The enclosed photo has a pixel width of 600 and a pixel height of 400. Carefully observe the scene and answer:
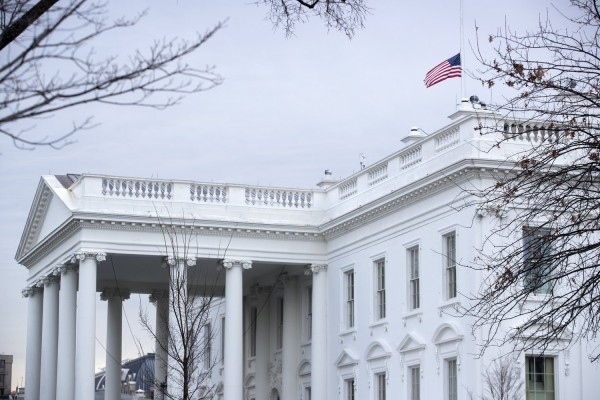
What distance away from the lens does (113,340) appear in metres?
57.4

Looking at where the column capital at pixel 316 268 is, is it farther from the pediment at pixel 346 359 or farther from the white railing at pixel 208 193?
the white railing at pixel 208 193

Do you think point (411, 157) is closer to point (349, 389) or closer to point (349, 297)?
point (349, 297)

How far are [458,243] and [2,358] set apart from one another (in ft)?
196

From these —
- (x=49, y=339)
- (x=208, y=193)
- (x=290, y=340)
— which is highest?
(x=208, y=193)

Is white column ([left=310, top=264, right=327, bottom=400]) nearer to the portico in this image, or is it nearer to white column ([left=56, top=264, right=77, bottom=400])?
the portico

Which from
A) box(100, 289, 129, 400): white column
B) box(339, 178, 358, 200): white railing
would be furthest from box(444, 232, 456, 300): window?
box(100, 289, 129, 400): white column

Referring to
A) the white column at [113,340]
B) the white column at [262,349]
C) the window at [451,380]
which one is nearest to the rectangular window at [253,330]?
the white column at [262,349]

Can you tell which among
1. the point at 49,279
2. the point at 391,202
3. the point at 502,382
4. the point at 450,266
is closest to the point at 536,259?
the point at 502,382

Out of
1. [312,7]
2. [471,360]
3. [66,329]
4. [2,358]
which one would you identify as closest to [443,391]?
[471,360]

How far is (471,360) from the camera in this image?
38.2 metres

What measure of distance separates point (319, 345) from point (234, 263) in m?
4.18

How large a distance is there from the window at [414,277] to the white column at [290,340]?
33.6ft

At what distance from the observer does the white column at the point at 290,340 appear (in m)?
51.8

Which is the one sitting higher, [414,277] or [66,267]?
[66,267]
